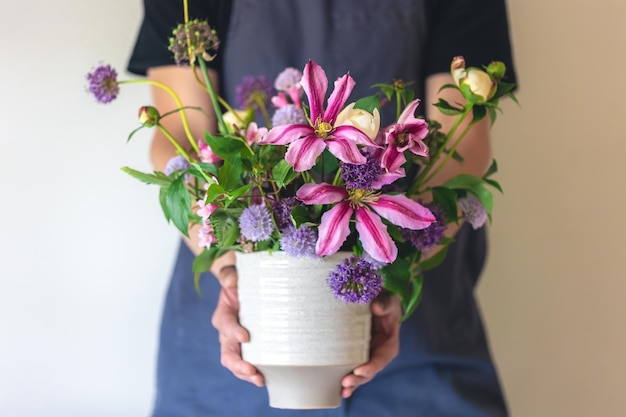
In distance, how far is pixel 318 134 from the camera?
46 cm

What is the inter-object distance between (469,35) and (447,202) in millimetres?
349

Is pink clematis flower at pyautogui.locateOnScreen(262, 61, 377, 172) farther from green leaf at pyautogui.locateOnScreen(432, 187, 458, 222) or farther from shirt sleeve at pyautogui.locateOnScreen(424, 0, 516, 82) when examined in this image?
shirt sleeve at pyautogui.locateOnScreen(424, 0, 516, 82)

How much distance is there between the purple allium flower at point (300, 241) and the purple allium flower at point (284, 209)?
1 centimetres

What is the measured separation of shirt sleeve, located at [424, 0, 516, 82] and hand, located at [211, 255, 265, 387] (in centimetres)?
38

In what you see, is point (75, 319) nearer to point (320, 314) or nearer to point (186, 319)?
point (186, 319)

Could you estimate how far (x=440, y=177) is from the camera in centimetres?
72

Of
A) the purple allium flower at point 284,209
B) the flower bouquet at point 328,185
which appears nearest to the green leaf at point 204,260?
the flower bouquet at point 328,185

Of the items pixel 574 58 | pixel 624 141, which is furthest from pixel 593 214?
pixel 574 58

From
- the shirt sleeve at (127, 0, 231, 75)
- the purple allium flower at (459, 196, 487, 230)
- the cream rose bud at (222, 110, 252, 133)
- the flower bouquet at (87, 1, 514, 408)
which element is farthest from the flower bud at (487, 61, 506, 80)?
the shirt sleeve at (127, 0, 231, 75)

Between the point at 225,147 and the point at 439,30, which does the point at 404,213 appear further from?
the point at 439,30

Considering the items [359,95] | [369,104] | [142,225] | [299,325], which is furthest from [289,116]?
[142,225]

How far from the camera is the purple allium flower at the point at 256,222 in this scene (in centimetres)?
51

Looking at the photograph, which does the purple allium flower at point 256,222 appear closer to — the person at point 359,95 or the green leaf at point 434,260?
the green leaf at point 434,260

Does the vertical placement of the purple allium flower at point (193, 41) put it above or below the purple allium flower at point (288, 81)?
above
